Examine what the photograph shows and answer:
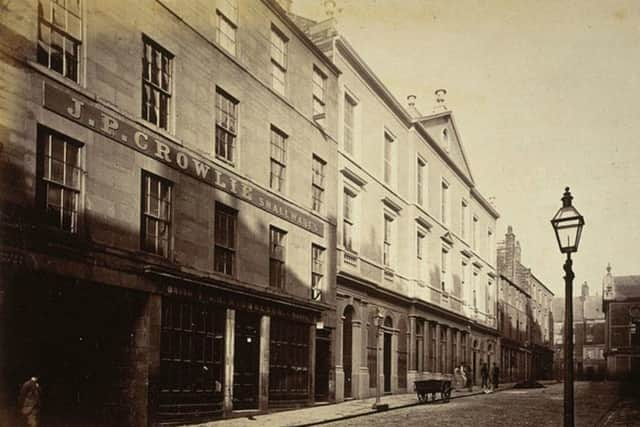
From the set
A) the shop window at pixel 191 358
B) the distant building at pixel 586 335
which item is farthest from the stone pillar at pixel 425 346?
the distant building at pixel 586 335

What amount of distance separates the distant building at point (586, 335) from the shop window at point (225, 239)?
263 feet

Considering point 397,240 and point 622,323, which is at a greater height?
point 397,240

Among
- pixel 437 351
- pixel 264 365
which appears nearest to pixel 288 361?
pixel 264 365

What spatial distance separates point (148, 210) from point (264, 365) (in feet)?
21.6

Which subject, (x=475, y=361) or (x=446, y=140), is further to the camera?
(x=475, y=361)

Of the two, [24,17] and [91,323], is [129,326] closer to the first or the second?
[91,323]

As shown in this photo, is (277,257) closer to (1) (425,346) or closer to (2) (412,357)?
(2) (412,357)

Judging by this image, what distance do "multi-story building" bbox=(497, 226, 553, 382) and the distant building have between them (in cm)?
1951

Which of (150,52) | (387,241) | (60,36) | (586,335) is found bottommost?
(586,335)

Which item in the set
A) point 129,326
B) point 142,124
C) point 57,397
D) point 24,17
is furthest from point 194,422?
point 24,17

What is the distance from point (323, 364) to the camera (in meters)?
24.3

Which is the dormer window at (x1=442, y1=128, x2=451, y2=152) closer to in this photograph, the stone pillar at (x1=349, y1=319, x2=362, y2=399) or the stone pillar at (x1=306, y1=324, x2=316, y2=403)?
the stone pillar at (x1=349, y1=319, x2=362, y2=399)

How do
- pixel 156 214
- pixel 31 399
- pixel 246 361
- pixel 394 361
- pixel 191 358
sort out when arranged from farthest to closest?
pixel 394 361
pixel 246 361
pixel 191 358
pixel 156 214
pixel 31 399

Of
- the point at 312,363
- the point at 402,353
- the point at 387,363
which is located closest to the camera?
the point at 312,363
